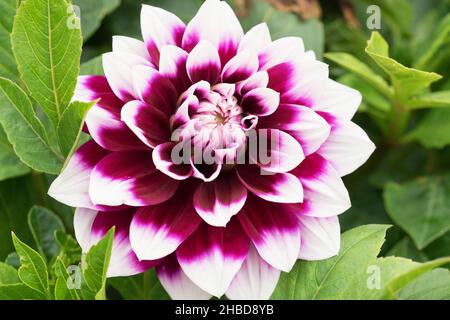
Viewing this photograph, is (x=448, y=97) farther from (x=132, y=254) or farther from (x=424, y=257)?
(x=132, y=254)

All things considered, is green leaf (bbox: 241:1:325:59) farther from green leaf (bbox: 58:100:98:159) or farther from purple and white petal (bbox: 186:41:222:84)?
green leaf (bbox: 58:100:98:159)

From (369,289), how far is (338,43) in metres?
0.49

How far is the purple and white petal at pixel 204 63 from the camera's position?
2.02 ft

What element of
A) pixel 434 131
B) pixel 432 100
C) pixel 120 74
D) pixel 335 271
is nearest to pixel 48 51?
pixel 120 74

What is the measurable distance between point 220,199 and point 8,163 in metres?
0.26

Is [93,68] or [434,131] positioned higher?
[93,68]

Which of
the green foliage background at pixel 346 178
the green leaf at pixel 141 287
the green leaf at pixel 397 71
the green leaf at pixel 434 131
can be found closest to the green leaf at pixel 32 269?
the green foliage background at pixel 346 178

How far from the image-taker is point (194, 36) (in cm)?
65

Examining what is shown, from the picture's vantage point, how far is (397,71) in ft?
2.41

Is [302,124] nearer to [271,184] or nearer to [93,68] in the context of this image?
[271,184]

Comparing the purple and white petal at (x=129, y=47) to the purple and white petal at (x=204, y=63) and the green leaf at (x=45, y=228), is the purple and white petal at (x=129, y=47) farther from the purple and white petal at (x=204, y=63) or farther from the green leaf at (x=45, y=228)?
the green leaf at (x=45, y=228)

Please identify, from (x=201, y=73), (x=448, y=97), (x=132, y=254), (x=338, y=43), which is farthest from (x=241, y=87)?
(x=338, y=43)

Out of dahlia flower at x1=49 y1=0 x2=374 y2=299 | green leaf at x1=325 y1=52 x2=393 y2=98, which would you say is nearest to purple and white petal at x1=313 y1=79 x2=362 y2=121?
dahlia flower at x1=49 y1=0 x2=374 y2=299

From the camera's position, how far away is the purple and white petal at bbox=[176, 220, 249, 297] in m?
0.58
